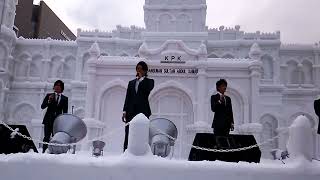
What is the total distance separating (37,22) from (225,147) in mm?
40489

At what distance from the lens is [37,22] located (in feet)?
143

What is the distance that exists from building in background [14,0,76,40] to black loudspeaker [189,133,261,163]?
112 feet

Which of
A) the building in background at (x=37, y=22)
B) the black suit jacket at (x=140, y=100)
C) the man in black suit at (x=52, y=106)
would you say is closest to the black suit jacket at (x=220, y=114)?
the black suit jacket at (x=140, y=100)

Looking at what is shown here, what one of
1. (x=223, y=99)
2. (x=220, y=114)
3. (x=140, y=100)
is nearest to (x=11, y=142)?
(x=140, y=100)

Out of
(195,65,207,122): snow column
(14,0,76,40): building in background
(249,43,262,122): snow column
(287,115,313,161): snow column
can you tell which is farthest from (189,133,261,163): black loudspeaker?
(14,0,76,40): building in background

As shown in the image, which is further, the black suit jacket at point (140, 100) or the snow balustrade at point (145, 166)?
the black suit jacket at point (140, 100)

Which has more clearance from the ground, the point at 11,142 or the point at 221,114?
the point at 221,114

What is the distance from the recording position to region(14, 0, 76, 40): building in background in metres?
39.5

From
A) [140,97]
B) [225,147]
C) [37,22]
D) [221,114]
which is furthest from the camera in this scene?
[37,22]

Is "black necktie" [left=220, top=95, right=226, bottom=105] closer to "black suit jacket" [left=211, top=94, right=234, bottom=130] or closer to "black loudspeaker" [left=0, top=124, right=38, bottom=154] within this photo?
"black suit jacket" [left=211, top=94, right=234, bottom=130]

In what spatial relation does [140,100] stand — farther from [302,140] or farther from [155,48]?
[155,48]

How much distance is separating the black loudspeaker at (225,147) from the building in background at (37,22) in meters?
34.0

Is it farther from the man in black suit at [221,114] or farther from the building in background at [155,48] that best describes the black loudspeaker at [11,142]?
the building in background at [155,48]

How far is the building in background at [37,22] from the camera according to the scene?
39.5 m
